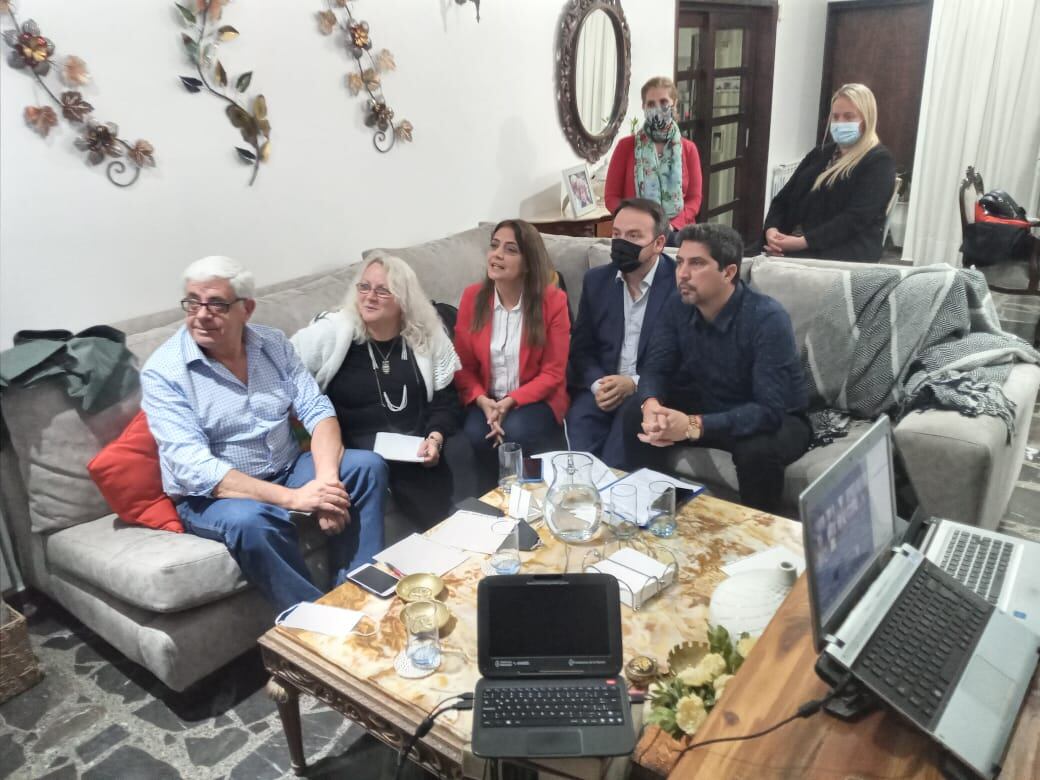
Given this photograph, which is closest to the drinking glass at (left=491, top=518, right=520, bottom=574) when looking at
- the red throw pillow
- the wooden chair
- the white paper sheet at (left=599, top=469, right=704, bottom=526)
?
the white paper sheet at (left=599, top=469, right=704, bottom=526)

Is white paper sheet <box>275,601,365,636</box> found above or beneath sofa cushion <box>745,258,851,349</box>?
beneath

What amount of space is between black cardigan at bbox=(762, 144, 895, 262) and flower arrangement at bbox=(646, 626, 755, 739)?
2.32 meters

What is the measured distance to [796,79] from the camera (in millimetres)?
6141

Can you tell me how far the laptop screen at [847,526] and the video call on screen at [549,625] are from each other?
13.5 inches

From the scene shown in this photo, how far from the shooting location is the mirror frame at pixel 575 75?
396 cm

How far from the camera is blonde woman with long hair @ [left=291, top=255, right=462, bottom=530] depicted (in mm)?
2359

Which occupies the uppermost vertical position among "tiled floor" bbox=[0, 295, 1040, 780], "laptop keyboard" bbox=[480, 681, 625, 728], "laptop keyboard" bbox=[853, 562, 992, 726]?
"laptop keyboard" bbox=[853, 562, 992, 726]

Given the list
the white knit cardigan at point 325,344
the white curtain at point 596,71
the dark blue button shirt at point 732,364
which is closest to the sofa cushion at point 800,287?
the dark blue button shirt at point 732,364

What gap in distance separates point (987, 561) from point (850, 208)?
2117mm

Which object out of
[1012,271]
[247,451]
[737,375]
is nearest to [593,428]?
[737,375]

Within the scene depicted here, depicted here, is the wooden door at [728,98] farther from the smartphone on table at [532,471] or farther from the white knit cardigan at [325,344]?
the smartphone on table at [532,471]

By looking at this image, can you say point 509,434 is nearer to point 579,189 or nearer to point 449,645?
point 449,645

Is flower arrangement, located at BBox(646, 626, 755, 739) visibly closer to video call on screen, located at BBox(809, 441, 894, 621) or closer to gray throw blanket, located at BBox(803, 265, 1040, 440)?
video call on screen, located at BBox(809, 441, 894, 621)

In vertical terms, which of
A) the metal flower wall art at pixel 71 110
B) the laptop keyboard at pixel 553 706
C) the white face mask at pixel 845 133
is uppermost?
the metal flower wall art at pixel 71 110
